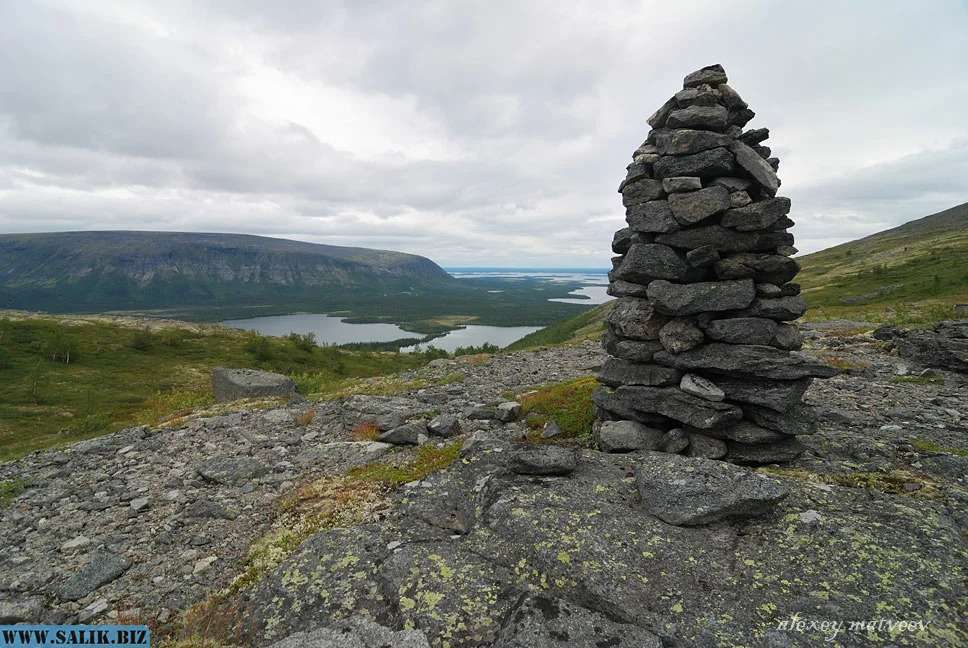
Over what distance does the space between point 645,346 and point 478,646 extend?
28.9 feet

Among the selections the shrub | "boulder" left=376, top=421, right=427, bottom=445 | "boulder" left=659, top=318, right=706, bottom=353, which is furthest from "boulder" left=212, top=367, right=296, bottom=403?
the shrub

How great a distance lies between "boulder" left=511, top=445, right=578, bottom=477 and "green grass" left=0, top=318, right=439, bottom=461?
1511 inches

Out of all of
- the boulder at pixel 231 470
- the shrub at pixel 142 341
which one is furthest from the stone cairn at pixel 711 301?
the shrub at pixel 142 341

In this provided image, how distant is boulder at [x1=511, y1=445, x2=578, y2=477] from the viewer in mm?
10469

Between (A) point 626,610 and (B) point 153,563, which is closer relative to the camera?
(A) point 626,610

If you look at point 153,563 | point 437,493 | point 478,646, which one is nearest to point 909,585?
point 478,646

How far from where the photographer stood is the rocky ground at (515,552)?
21.5 ft

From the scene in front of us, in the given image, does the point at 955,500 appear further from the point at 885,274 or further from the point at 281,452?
the point at 885,274

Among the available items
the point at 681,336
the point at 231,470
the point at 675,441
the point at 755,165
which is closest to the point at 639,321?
the point at 681,336

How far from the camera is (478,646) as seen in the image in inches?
255

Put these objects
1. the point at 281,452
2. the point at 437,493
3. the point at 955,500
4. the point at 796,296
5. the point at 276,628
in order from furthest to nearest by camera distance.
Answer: the point at 281,452 → the point at 796,296 → the point at 437,493 → the point at 955,500 → the point at 276,628

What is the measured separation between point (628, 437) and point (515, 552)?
5.28 metres

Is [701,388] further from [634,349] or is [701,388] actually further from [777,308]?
[777,308]

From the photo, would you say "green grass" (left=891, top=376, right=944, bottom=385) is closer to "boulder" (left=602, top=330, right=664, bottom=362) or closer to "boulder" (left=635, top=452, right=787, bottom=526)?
"boulder" (left=602, top=330, right=664, bottom=362)
